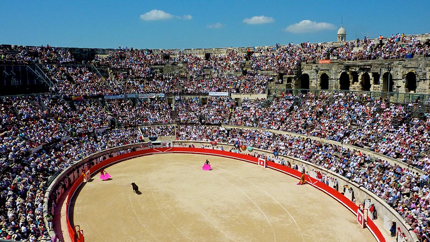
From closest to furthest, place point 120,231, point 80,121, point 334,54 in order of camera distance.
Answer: point 120,231
point 80,121
point 334,54

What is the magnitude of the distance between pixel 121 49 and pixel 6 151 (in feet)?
126

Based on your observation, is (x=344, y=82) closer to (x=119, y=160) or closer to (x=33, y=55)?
(x=119, y=160)

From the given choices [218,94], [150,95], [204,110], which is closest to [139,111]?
[150,95]

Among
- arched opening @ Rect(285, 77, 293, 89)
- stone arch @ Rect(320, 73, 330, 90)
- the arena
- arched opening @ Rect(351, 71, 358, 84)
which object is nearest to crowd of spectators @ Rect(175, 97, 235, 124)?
the arena

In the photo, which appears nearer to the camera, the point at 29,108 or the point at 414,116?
the point at 414,116

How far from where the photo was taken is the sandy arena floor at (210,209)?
20844mm

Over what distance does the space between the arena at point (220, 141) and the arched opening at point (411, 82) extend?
198 mm

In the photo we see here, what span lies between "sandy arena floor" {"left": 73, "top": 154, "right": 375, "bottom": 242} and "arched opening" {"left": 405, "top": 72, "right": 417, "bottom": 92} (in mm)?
19060

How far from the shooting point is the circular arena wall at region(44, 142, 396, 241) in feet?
77.3

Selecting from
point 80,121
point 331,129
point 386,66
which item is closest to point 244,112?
point 331,129

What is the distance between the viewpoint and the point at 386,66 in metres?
39.0

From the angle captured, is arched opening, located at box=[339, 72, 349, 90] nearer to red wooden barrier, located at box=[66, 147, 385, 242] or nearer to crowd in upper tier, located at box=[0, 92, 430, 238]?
crowd in upper tier, located at box=[0, 92, 430, 238]

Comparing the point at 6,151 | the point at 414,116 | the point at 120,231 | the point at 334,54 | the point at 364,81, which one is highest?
the point at 334,54

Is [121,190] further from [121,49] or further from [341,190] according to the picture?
[121,49]
